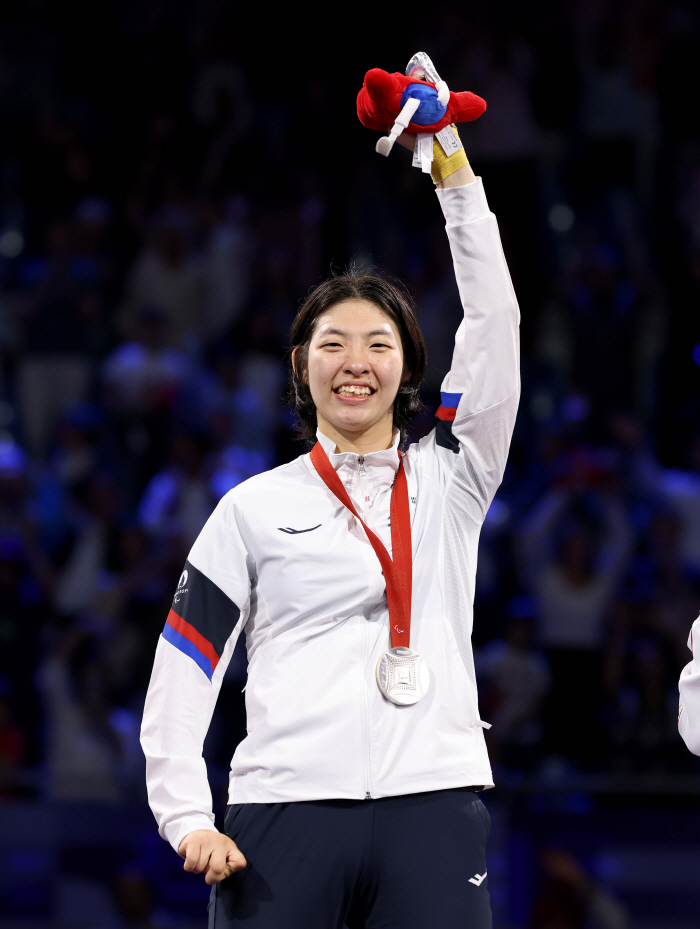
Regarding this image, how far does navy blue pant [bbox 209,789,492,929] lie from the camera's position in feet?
7.29

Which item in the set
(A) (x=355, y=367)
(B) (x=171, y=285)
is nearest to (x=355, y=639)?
(A) (x=355, y=367)

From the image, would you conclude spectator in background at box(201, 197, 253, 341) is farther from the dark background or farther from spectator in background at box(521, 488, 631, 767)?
spectator in background at box(521, 488, 631, 767)

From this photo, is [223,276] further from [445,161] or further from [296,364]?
[445,161]

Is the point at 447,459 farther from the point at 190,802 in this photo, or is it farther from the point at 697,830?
the point at 697,830

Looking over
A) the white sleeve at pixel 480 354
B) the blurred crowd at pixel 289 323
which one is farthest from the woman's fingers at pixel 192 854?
the blurred crowd at pixel 289 323

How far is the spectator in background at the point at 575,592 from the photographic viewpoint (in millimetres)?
5809

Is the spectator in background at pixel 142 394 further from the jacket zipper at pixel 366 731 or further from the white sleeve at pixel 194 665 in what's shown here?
the jacket zipper at pixel 366 731

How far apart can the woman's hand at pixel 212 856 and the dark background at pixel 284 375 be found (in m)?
2.45

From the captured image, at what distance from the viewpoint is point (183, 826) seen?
2301 mm

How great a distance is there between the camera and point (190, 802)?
2330 millimetres

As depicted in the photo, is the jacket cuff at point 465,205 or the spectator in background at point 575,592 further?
the spectator in background at point 575,592

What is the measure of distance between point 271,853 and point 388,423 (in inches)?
35.7

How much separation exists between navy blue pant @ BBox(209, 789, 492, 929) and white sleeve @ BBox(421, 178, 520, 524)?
2.09 ft

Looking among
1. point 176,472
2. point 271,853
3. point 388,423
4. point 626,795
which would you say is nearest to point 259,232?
point 176,472
